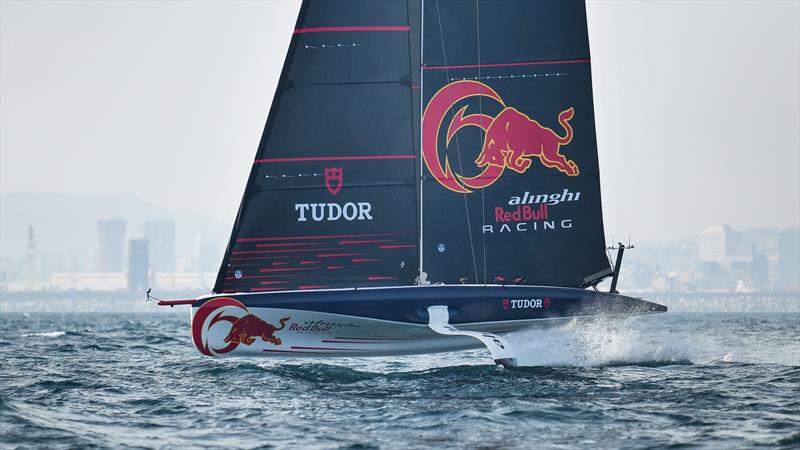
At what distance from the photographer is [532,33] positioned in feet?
63.6

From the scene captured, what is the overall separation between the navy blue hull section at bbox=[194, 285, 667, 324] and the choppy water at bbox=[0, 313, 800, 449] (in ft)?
1.77

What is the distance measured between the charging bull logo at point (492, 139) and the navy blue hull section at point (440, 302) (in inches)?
74.6

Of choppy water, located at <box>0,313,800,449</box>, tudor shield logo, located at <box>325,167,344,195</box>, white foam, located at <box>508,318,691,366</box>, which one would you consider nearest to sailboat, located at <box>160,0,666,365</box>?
tudor shield logo, located at <box>325,167,344,195</box>

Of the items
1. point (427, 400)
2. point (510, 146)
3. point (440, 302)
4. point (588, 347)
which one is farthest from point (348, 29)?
point (588, 347)

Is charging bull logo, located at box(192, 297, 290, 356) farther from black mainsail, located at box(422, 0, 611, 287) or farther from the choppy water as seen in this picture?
black mainsail, located at box(422, 0, 611, 287)

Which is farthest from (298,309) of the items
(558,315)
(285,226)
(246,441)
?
(246,441)

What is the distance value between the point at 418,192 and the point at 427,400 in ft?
14.8

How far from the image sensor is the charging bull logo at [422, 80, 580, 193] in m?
19.2

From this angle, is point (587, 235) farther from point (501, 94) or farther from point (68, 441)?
point (68, 441)

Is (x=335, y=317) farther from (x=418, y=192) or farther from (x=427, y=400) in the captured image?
(x=427, y=400)

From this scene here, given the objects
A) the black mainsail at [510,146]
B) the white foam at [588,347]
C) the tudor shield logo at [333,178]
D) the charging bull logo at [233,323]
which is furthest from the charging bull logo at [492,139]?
the charging bull logo at [233,323]

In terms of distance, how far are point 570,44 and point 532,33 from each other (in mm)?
690

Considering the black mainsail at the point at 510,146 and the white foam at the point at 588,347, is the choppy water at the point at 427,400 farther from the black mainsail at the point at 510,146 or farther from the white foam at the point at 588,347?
the black mainsail at the point at 510,146

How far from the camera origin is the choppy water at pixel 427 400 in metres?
12.8
